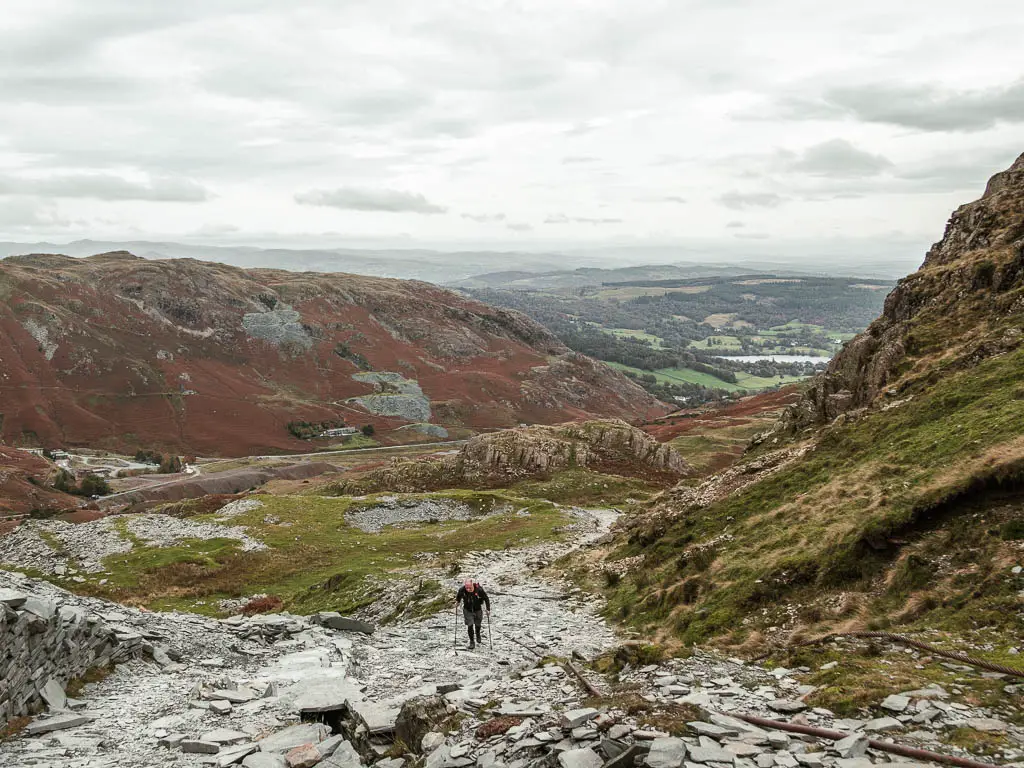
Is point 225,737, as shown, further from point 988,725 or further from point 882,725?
point 988,725

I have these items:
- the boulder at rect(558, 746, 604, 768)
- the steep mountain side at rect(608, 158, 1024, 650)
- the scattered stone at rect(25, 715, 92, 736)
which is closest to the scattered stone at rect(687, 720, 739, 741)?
the boulder at rect(558, 746, 604, 768)

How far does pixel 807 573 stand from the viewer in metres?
24.9

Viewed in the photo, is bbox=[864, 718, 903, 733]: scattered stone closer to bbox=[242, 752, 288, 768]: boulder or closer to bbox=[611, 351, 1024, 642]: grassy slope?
bbox=[611, 351, 1024, 642]: grassy slope

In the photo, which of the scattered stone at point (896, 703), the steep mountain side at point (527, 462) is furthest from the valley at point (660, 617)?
the steep mountain side at point (527, 462)

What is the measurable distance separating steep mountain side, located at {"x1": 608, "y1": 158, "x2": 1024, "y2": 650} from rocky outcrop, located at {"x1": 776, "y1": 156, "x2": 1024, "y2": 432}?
136mm

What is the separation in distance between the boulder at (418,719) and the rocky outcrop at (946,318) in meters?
32.1

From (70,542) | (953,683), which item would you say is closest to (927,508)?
(953,683)

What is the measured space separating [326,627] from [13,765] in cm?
1677

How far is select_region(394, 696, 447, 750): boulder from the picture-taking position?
59.1 feet

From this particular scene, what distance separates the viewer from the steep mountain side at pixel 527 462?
295ft

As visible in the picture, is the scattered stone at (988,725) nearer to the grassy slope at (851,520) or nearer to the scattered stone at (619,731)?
the grassy slope at (851,520)

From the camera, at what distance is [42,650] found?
73.1 feet

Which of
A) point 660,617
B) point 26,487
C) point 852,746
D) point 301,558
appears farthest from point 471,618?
point 26,487

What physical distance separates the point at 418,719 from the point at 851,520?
1802 centimetres
